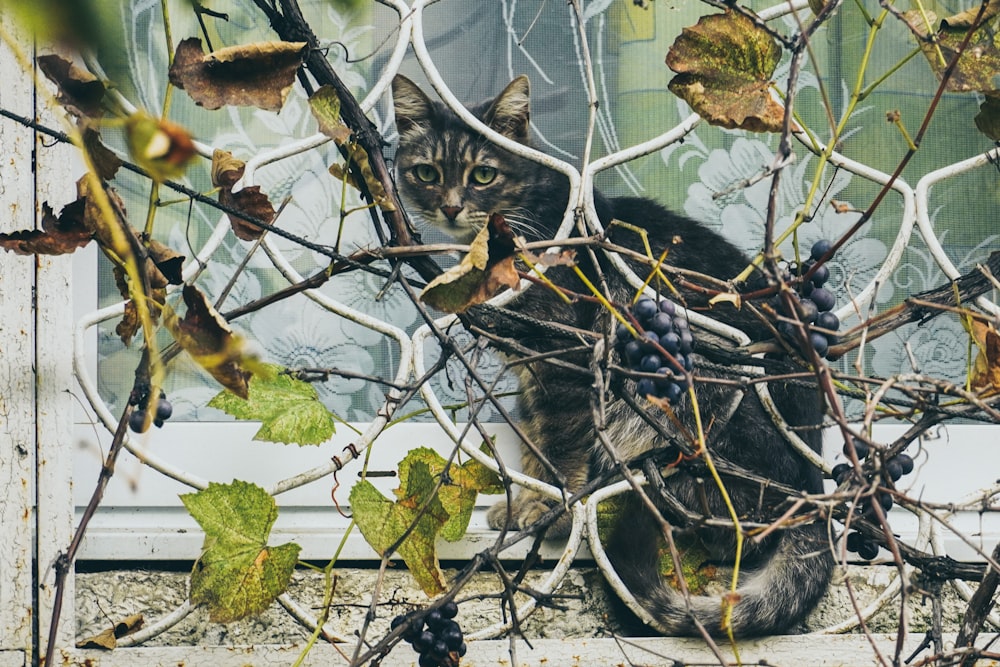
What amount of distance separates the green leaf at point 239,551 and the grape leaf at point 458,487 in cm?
21

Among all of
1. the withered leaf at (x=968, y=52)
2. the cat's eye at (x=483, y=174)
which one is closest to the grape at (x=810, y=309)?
the withered leaf at (x=968, y=52)

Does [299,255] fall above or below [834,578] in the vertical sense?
A: above

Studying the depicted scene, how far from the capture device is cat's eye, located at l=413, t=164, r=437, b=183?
2.04 m

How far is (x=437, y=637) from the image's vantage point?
1.04 meters

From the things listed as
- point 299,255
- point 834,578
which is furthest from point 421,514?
point 834,578

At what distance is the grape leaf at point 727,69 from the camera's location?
0.96 metres

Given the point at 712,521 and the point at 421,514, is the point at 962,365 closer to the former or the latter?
the point at 712,521

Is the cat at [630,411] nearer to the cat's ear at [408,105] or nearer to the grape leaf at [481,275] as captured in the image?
the cat's ear at [408,105]

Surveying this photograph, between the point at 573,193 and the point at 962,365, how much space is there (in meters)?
0.80

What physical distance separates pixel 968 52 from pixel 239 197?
2.86ft

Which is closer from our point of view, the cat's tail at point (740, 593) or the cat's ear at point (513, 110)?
the cat's tail at point (740, 593)

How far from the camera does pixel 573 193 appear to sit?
125 centimetres

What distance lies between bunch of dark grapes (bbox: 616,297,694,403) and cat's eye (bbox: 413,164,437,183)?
1156 millimetres

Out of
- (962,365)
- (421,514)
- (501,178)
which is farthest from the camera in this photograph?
(501,178)
